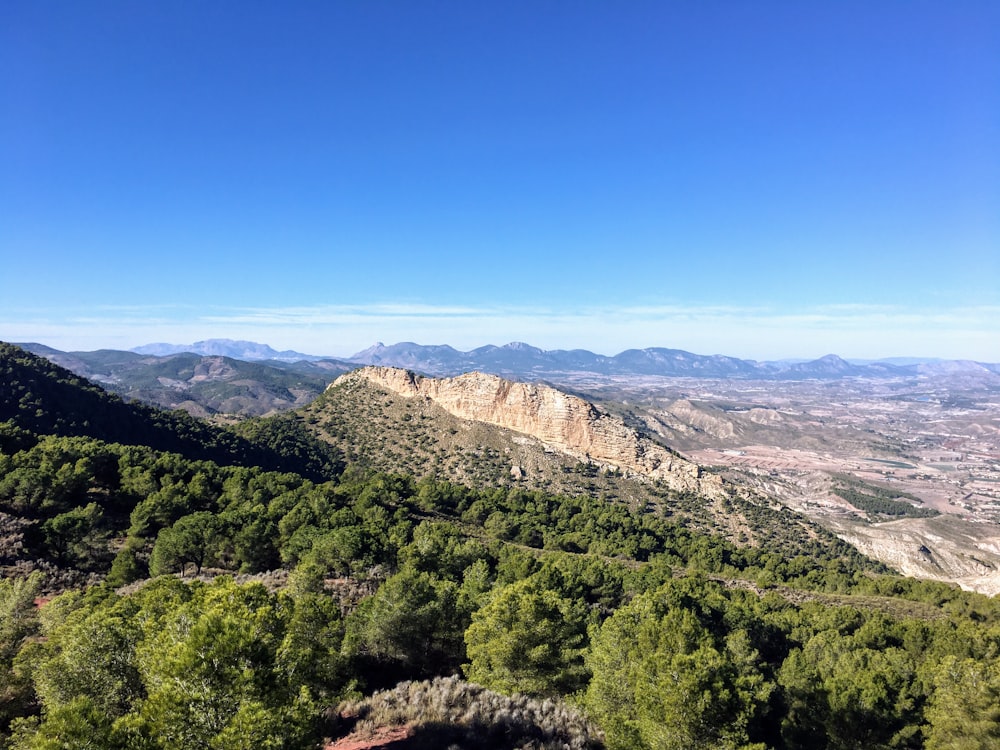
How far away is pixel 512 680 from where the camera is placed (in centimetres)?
2275

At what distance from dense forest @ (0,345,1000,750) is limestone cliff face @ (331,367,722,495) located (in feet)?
119

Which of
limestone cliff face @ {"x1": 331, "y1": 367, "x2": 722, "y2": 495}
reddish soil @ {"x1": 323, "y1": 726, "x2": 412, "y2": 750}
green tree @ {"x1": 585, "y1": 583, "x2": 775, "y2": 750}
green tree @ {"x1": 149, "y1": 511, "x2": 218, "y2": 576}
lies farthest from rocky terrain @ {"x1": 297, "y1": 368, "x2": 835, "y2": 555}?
reddish soil @ {"x1": 323, "y1": 726, "x2": 412, "y2": 750}

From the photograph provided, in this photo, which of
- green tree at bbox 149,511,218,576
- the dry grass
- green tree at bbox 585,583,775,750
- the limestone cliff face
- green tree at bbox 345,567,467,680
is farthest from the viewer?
the limestone cliff face

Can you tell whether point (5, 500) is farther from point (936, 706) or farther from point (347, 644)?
point (936, 706)

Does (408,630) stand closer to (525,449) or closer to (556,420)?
(525,449)

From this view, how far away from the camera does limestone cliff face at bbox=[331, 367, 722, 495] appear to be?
101m

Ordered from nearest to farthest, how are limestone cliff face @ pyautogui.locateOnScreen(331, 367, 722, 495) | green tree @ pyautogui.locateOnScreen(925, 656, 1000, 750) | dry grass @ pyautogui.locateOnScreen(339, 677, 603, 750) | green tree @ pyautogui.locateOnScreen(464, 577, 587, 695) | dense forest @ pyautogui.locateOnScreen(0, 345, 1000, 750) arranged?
dense forest @ pyautogui.locateOnScreen(0, 345, 1000, 750), dry grass @ pyautogui.locateOnScreen(339, 677, 603, 750), green tree @ pyautogui.locateOnScreen(925, 656, 1000, 750), green tree @ pyautogui.locateOnScreen(464, 577, 587, 695), limestone cliff face @ pyautogui.locateOnScreen(331, 367, 722, 495)

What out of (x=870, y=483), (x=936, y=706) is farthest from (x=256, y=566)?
(x=870, y=483)

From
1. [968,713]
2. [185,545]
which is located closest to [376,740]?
[968,713]

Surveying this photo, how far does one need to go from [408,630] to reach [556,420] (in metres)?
81.8

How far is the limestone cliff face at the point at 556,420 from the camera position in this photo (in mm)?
100875

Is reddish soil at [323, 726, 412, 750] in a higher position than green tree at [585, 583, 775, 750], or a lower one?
lower

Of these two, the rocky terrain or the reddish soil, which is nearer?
the reddish soil

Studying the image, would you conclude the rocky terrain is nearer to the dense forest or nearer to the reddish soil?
the dense forest
